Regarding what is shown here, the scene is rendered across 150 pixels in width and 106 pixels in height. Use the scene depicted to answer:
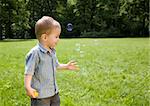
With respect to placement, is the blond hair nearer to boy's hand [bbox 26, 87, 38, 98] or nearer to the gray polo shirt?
the gray polo shirt

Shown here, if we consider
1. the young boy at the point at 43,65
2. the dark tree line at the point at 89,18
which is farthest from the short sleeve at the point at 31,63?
the dark tree line at the point at 89,18

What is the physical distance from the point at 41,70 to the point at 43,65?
0.05 metres

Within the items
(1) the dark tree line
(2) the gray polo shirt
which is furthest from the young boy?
(1) the dark tree line

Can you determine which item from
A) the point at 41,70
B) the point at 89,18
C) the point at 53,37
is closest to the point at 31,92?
the point at 41,70

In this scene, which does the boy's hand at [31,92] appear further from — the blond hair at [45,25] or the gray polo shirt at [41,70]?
the blond hair at [45,25]

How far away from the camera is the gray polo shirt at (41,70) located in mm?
4009

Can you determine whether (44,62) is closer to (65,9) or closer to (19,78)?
(19,78)

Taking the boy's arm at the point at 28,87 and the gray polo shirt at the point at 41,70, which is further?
the gray polo shirt at the point at 41,70

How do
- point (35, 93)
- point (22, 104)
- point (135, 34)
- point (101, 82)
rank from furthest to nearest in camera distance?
point (135, 34)
point (101, 82)
point (22, 104)
point (35, 93)

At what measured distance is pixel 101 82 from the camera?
8.65m

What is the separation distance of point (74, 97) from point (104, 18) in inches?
2342

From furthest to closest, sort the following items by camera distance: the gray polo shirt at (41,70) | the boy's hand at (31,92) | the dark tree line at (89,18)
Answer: the dark tree line at (89,18)
the gray polo shirt at (41,70)
the boy's hand at (31,92)

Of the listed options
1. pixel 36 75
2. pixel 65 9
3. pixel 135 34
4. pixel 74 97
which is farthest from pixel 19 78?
pixel 65 9

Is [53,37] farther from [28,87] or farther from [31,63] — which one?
[28,87]
